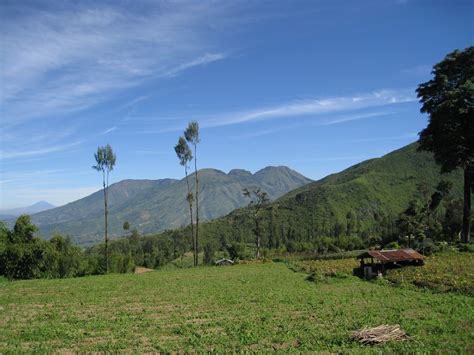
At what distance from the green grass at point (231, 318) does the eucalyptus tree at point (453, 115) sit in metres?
20.1

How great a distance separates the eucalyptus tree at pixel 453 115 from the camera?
3997 cm

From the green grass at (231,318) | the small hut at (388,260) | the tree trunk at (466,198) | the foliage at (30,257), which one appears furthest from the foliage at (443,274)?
the foliage at (30,257)

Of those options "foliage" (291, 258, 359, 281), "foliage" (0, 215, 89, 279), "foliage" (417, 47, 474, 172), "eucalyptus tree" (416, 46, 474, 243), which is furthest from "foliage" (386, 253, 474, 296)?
"foliage" (0, 215, 89, 279)

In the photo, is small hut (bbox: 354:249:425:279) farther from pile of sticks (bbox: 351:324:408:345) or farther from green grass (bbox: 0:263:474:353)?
pile of sticks (bbox: 351:324:408:345)

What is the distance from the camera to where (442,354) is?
11.7 meters

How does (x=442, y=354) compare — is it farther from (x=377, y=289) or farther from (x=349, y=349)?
(x=377, y=289)

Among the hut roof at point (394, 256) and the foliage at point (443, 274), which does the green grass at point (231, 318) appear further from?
Answer: the hut roof at point (394, 256)

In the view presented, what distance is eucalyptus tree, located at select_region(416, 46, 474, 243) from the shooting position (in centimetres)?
3997

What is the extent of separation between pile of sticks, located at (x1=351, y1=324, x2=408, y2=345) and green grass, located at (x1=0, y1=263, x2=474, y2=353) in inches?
14.1

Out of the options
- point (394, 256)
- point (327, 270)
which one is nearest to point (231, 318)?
point (394, 256)

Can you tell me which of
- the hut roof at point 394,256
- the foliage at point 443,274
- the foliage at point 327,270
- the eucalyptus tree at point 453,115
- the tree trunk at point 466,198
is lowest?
the foliage at point 327,270

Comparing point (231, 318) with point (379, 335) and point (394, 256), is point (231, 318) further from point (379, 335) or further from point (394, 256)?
point (394, 256)

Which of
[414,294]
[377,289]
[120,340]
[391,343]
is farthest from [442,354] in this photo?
[377,289]

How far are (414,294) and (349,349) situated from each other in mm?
13472
